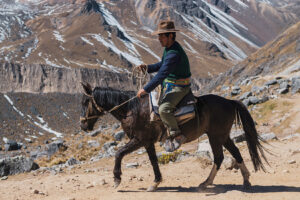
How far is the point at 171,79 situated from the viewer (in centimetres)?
772

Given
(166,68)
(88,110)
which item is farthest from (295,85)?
(88,110)

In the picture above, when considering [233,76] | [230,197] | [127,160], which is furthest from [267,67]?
[230,197]

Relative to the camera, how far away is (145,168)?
1204 centimetres

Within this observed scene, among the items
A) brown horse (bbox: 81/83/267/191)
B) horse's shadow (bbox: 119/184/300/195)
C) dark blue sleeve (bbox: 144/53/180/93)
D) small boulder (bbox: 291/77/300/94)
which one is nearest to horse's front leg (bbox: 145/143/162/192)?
brown horse (bbox: 81/83/267/191)

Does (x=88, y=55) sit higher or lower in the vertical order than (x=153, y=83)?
higher

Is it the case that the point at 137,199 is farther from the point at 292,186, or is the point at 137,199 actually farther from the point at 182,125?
the point at 292,186

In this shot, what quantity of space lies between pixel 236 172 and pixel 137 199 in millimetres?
4025

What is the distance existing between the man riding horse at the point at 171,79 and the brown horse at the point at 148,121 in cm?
37

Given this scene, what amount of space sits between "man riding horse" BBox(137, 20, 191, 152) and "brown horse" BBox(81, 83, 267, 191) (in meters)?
0.37

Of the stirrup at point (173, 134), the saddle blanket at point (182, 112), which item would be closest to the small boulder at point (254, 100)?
the saddle blanket at point (182, 112)

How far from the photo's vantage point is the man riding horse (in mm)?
7336

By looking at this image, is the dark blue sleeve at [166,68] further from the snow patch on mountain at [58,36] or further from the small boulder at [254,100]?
the snow patch on mountain at [58,36]

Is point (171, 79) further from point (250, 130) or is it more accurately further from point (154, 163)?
point (250, 130)

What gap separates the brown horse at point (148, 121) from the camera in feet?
26.2
